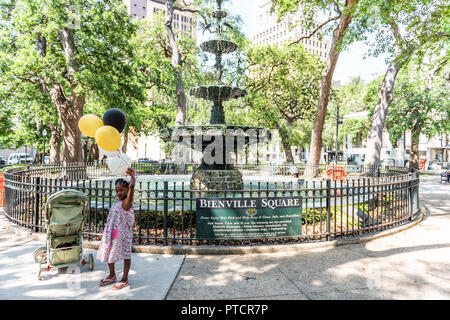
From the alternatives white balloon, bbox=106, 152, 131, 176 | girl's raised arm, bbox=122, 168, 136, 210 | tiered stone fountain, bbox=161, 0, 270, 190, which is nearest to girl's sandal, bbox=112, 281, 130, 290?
girl's raised arm, bbox=122, 168, 136, 210

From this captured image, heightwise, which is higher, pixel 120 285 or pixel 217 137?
pixel 217 137

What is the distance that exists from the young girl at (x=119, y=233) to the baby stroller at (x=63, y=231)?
84 centimetres

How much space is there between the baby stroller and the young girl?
0.84 m

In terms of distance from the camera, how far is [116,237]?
379cm

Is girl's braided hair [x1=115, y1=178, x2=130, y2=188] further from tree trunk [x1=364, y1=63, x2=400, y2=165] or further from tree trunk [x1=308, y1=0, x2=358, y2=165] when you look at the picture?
tree trunk [x1=364, y1=63, x2=400, y2=165]

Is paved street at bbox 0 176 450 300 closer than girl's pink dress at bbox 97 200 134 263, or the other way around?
paved street at bbox 0 176 450 300

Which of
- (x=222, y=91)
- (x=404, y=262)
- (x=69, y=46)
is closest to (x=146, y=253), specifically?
(x=404, y=262)

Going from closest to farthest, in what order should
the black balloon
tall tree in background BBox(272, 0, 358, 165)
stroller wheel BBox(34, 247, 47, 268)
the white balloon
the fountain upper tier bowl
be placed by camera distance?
the white balloon, the black balloon, stroller wheel BBox(34, 247, 47, 268), the fountain upper tier bowl, tall tree in background BBox(272, 0, 358, 165)

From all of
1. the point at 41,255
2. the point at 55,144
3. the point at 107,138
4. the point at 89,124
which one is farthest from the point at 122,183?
the point at 55,144

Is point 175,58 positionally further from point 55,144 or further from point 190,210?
point 190,210

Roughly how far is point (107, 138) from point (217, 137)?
520 cm

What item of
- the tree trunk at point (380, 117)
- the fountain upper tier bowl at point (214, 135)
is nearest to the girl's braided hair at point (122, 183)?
the fountain upper tier bowl at point (214, 135)

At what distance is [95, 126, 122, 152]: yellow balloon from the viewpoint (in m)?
3.74

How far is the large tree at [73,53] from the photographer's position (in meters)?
12.4
